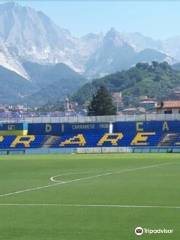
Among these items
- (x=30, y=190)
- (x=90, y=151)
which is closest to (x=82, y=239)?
(x=30, y=190)

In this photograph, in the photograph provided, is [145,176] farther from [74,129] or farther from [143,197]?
[74,129]

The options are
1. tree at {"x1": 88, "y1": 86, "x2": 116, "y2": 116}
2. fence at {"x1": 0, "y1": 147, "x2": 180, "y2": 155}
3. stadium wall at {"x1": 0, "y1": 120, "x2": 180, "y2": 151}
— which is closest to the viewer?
fence at {"x1": 0, "y1": 147, "x2": 180, "y2": 155}

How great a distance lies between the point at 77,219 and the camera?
16.8 m

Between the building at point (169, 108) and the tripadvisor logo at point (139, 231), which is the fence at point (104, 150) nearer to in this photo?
the tripadvisor logo at point (139, 231)

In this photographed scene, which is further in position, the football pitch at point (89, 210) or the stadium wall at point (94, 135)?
the stadium wall at point (94, 135)

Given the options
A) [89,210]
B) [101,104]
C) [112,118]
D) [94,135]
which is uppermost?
[101,104]

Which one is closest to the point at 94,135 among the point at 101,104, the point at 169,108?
the point at 101,104

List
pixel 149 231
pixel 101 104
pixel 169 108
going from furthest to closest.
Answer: pixel 169 108 → pixel 101 104 → pixel 149 231

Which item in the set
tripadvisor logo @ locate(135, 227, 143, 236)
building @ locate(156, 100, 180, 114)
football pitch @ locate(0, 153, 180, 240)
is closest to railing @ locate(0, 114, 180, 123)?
building @ locate(156, 100, 180, 114)

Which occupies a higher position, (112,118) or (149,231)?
(112,118)

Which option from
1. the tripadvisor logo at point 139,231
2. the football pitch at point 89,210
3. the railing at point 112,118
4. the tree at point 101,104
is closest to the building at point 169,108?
the tree at point 101,104

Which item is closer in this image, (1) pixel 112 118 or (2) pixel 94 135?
(2) pixel 94 135

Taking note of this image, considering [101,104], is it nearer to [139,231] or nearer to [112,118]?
[112,118]

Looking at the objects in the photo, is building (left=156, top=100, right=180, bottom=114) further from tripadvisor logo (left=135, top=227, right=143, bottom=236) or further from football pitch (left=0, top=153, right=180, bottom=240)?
tripadvisor logo (left=135, top=227, right=143, bottom=236)
